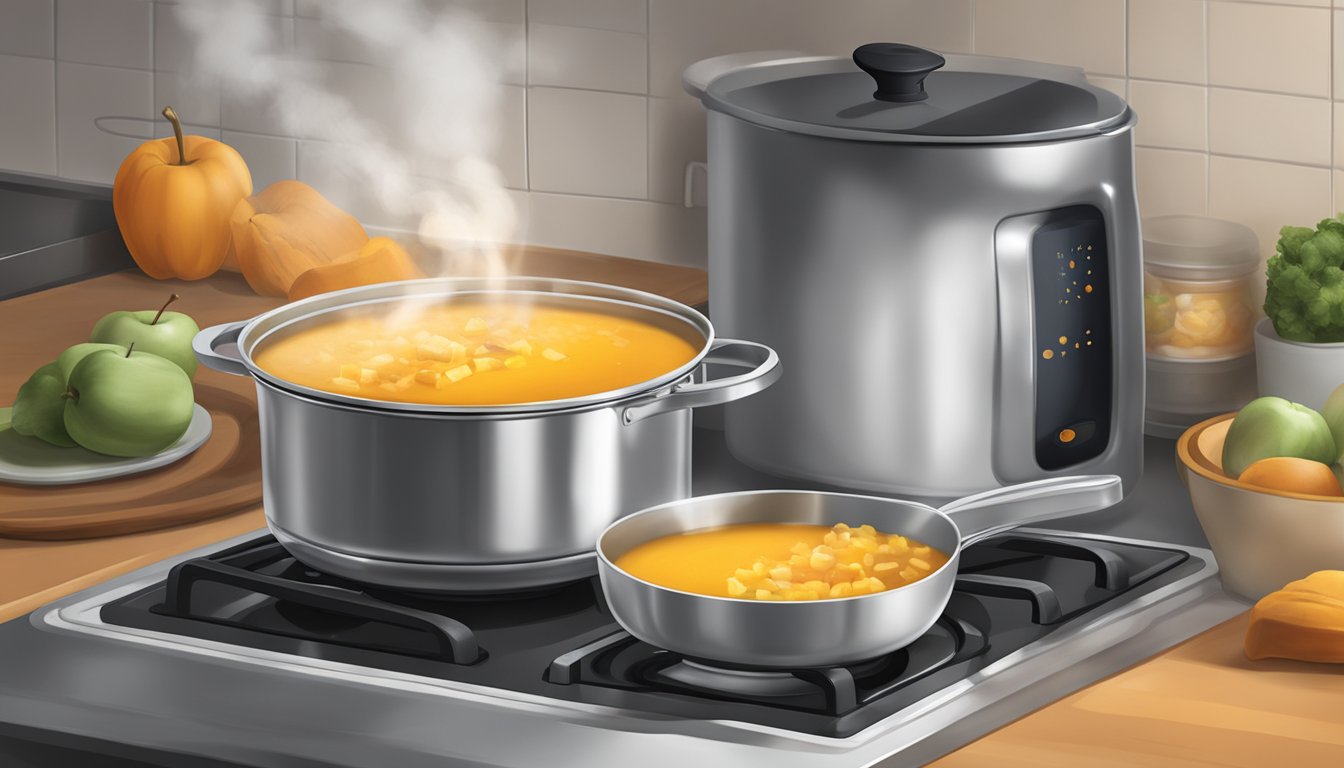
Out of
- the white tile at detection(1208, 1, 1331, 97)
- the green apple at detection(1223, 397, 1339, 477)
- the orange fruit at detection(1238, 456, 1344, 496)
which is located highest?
the white tile at detection(1208, 1, 1331, 97)

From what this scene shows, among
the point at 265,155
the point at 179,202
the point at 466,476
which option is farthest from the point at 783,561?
the point at 265,155

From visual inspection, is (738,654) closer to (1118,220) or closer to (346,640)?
(346,640)

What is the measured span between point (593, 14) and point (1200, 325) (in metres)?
0.74

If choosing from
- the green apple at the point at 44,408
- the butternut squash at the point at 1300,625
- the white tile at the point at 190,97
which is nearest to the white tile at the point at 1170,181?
the butternut squash at the point at 1300,625

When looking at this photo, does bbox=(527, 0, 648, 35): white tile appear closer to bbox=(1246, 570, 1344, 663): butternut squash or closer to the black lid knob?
the black lid knob

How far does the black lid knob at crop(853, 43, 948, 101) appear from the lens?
4.20 feet

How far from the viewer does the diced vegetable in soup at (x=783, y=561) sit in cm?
99

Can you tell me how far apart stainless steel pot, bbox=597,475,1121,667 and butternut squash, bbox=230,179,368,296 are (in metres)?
0.87

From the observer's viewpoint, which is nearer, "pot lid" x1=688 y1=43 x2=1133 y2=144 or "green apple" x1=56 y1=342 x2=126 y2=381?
"pot lid" x1=688 y1=43 x2=1133 y2=144

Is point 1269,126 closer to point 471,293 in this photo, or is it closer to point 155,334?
point 471,293

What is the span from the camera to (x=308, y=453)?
3.48 feet

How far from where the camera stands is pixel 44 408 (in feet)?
4.54

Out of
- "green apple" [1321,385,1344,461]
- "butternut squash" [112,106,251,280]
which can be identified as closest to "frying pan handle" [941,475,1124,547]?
"green apple" [1321,385,1344,461]

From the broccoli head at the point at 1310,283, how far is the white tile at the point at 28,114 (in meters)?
1.56
